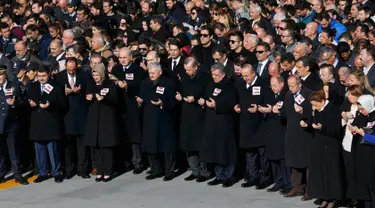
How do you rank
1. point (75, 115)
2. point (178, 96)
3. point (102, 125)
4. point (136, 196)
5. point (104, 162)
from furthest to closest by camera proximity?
1. point (75, 115)
2. point (104, 162)
3. point (102, 125)
4. point (178, 96)
5. point (136, 196)

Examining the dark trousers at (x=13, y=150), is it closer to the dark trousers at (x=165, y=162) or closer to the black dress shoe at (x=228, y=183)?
the dark trousers at (x=165, y=162)

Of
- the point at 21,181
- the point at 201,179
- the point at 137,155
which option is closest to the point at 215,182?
the point at 201,179

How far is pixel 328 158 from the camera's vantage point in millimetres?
12859

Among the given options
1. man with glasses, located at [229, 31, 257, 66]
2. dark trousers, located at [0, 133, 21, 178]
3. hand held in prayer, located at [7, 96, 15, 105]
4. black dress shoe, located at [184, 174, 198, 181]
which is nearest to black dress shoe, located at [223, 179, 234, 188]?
black dress shoe, located at [184, 174, 198, 181]

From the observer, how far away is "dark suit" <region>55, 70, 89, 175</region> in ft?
50.8

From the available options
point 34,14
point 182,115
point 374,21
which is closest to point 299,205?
point 182,115

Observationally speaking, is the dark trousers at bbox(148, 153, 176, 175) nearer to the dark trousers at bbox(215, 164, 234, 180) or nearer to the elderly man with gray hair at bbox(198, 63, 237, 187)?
the elderly man with gray hair at bbox(198, 63, 237, 187)

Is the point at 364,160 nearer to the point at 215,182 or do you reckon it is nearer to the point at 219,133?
the point at 219,133

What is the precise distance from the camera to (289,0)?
1972cm

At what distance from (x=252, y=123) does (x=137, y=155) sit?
88.7 inches

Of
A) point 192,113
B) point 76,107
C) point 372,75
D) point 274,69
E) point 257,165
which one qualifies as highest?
point 274,69

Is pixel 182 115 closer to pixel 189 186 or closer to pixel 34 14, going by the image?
pixel 189 186

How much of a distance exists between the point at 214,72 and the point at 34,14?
21.5 feet

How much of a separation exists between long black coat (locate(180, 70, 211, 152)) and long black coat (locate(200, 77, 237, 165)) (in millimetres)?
392
